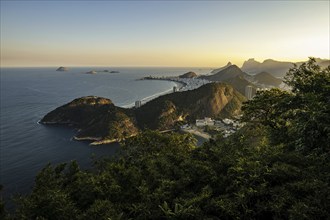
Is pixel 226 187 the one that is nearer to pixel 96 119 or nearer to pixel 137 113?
pixel 96 119

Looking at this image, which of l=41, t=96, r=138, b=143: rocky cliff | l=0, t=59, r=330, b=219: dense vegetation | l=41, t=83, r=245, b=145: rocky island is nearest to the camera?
l=0, t=59, r=330, b=219: dense vegetation

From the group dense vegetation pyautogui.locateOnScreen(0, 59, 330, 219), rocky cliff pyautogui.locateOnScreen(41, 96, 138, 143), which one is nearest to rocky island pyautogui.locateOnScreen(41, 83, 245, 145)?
rocky cliff pyautogui.locateOnScreen(41, 96, 138, 143)

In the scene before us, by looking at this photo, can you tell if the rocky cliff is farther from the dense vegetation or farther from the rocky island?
the dense vegetation

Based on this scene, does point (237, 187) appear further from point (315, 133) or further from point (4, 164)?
point (4, 164)

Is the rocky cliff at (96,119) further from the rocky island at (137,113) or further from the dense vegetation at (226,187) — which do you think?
the dense vegetation at (226,187)

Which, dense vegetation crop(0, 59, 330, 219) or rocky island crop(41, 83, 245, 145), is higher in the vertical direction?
dense vegetation crop(0, 59, 330, 219)

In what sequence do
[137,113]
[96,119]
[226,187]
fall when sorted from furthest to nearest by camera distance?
1. [137,113]
2. [96,119]
3. [226,187]

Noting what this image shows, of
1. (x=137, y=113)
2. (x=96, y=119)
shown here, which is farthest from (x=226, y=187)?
(x=137, y=113)

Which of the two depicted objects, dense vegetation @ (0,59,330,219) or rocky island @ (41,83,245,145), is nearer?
dense vegetation @ (0,59,330,219)
